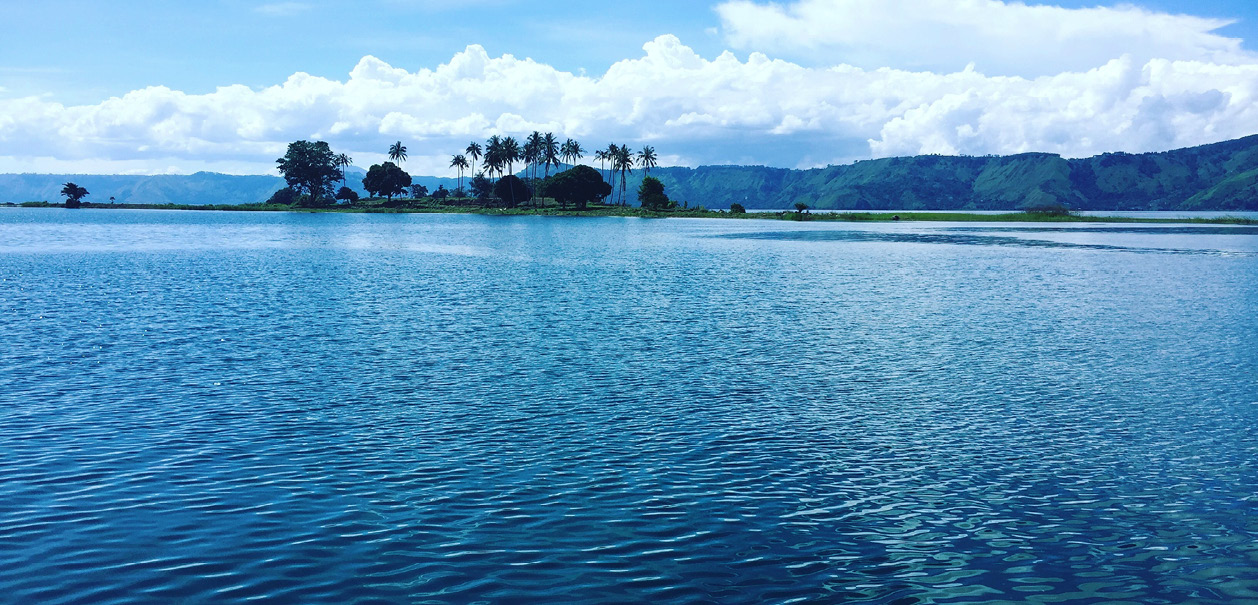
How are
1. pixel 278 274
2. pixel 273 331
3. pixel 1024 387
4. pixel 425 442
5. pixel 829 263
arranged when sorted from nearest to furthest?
pixel 425 442
pixel 1024 387
pixel 273 331
pixel 278 274
pixel 829 263

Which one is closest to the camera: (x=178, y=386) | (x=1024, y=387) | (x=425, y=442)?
(x=425, y=442)

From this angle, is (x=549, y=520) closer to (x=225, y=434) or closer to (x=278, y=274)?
(x=225, y=434)

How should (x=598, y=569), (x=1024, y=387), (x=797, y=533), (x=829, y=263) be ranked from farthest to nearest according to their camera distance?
(x=829, y=263), (x=1024, y=387), (x=797, y=533), (x=598, y=569)

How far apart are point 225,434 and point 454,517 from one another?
9.08 m

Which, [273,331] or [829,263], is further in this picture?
[829,263]

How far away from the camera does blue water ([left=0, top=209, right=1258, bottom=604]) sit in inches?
561

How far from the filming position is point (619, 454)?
20.8m

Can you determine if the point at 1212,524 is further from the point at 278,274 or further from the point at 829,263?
the point at 829,263

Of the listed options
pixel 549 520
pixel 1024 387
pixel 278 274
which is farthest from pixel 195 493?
pixel 278 274

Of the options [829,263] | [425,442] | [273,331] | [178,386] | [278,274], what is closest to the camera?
[425,442]

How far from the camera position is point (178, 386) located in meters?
27.4

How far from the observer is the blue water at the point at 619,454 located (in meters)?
14.2

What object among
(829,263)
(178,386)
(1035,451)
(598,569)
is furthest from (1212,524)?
(829,263)

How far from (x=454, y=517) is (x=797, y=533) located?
267 inches
